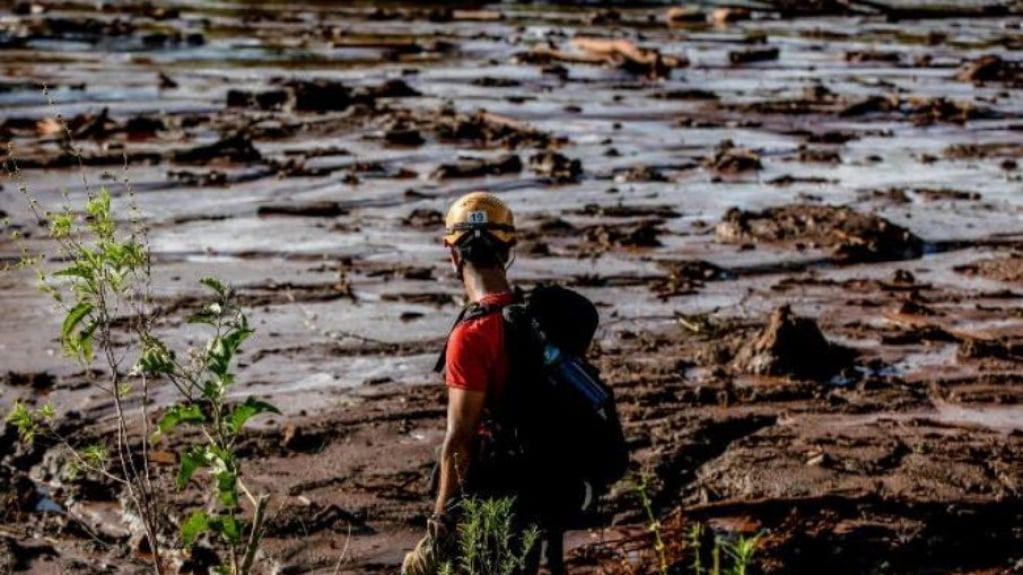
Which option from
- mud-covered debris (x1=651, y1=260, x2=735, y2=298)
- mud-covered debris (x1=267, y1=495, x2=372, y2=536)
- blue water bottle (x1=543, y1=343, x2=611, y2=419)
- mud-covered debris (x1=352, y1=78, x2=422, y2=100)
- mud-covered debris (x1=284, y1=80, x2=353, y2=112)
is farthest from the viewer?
mud-covered debris (x1=352, y1=78, x2=422, y2=100)

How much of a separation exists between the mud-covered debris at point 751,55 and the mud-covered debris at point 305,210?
1438 cm

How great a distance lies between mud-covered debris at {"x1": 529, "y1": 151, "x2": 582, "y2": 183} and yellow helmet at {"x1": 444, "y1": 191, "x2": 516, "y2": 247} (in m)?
10.2

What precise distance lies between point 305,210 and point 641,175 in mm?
3713

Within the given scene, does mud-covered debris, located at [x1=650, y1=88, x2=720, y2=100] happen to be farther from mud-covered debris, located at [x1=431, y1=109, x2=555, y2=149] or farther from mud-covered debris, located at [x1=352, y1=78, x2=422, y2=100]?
mud-covered debris, located at [x1=431, y1=109, x2=555, y2=149]

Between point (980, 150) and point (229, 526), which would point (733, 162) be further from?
point (229, 526)

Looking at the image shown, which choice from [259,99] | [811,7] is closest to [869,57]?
[811,7]

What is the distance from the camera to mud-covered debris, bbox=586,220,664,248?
1248cm

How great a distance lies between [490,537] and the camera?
5418 mm

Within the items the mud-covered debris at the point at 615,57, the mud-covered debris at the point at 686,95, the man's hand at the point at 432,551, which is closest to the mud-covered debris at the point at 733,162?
the mud-covered debris at the point at 686,95

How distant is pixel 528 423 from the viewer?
16.0 feet

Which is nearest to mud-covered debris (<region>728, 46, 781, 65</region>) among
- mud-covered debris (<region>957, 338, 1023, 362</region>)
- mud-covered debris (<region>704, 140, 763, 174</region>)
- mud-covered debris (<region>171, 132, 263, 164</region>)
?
mud-covered debris (<region>704, 140, 763, 174</region>)

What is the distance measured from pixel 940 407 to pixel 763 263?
142 inches

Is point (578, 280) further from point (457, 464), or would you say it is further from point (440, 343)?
point (457, 464)

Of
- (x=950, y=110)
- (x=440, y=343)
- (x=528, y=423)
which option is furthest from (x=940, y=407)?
(x=950, y=110)
